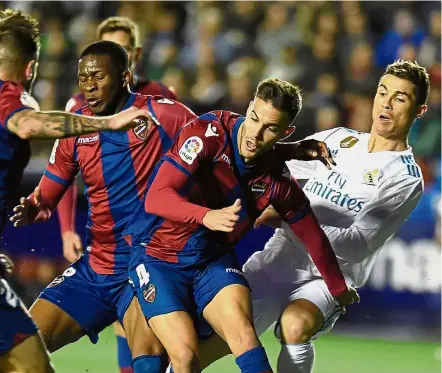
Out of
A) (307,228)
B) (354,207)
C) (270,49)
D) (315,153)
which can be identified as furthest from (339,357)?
(270,49)

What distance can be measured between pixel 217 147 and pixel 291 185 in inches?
20.2

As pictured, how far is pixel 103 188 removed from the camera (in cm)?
603

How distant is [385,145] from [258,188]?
1.17 m

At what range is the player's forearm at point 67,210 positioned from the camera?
6.77 m

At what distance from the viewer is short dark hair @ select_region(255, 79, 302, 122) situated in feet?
18.0

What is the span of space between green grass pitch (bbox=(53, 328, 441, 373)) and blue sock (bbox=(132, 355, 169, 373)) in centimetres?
235

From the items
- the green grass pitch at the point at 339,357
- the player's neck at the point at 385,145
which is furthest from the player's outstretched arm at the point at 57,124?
the green grass pitch at the point at 339,357

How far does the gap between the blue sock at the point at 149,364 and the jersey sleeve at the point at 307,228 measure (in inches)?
40.9

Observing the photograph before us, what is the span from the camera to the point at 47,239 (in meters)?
10.0

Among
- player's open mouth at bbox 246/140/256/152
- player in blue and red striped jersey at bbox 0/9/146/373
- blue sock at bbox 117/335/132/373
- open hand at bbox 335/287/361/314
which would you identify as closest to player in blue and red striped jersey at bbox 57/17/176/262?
blue sock at bbox 117/335/132/373

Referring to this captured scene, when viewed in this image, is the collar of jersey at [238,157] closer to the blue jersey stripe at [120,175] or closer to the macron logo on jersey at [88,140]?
the blue jersey stripe at [120,175]

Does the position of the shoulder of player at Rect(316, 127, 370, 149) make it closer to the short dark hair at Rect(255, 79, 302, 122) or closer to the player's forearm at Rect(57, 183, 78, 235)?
the short dark hair at Rect(255, 79, 302, 122)

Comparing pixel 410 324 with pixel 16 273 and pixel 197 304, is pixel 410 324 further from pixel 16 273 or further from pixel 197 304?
pixel 197 304

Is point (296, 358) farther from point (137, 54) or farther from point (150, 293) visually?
point (137, 54)
